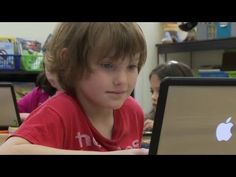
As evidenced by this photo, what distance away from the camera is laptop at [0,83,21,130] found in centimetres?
120

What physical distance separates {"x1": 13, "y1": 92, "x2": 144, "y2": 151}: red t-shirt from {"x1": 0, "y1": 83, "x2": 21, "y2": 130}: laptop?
401mm

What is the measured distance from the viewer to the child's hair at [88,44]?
2.45ft

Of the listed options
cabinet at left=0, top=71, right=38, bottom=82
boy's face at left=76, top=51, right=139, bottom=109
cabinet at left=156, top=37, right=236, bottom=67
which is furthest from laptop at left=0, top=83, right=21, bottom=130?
cabinet at left=156, top=37, right=236, bottom=67

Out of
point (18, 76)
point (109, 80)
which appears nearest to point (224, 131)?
point (109, 80)

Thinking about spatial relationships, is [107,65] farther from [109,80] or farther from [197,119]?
[197,119]

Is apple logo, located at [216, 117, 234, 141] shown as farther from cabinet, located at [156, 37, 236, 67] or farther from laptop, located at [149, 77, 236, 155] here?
cabinet, located at [156, 37, 236, 67]

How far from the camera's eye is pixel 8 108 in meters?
1.22

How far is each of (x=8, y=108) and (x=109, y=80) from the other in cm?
58
